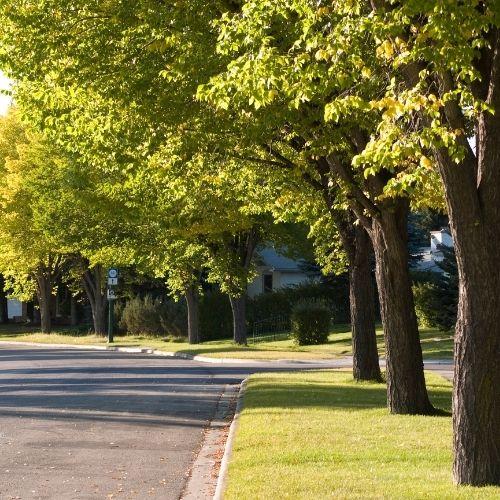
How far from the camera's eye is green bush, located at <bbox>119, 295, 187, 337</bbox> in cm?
5293

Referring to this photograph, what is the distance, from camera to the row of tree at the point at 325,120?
8984 millimetres

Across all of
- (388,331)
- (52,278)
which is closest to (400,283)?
(388,331)

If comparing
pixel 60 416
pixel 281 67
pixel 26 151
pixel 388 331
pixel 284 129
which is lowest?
pixel 60 416

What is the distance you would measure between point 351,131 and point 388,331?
10.3ft

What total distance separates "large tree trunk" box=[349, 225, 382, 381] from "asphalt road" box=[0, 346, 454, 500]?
3060mm

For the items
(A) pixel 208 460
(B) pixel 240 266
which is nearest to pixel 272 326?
(B) pixel 240 266

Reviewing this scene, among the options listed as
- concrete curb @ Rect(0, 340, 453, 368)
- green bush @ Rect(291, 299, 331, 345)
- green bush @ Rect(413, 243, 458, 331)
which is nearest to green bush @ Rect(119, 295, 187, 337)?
concrete curb @ Rect(0, 340, 453, 368)

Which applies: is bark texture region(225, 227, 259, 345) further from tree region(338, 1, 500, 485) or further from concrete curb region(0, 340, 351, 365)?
tree region(338, 1, 500, 485)

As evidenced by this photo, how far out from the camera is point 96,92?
15.7 meters

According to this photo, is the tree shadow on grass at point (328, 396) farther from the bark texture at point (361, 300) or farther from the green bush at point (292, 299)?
the green bush at point (292, 299)

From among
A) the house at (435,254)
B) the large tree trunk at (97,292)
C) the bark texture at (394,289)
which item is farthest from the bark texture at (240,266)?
the bark texture at (394,289)

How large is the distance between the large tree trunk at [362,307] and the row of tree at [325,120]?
0.11 ft

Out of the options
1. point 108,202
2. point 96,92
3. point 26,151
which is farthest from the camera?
point 26,151

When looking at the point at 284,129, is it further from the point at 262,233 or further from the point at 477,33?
the point at 262,233
